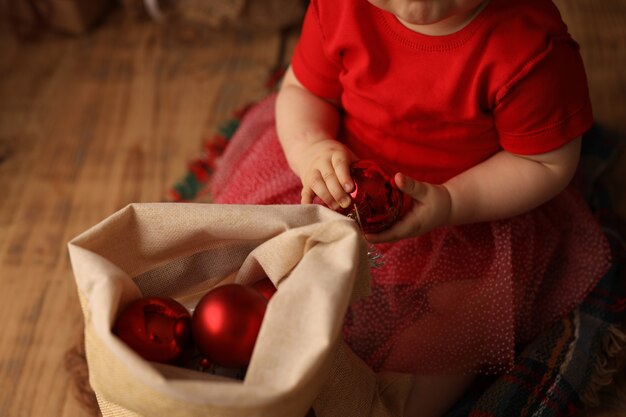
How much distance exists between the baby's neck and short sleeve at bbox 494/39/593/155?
7 centimetres

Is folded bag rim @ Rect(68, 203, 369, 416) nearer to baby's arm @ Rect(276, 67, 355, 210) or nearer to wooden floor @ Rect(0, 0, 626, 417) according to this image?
baby's arm @ Rect(276, 67, 355, 210)

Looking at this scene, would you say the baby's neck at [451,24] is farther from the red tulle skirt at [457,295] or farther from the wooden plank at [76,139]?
the wooden plank at [76,139]

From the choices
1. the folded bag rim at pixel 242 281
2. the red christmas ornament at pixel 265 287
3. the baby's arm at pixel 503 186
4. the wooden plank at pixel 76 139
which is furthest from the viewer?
the wooden plank at pixel 76 139

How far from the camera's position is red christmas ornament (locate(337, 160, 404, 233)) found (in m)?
0.63

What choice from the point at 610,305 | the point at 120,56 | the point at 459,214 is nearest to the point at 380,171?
the point at 459,214

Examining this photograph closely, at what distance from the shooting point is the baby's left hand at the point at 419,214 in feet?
2.22

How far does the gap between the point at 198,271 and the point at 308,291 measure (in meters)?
0.14

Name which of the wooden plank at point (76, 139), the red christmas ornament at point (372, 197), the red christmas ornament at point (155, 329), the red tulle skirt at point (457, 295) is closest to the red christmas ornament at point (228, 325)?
the red christmas ornament at point (155, 329)

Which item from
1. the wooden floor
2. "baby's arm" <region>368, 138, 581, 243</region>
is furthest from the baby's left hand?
the wooden floor

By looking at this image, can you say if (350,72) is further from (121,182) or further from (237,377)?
(121,182)

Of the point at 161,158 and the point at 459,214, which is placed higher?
the point at 459,214

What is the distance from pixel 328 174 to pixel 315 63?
0.60 feet

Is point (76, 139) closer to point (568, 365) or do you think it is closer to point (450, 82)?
point (450, 82)

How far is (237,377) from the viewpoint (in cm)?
55
